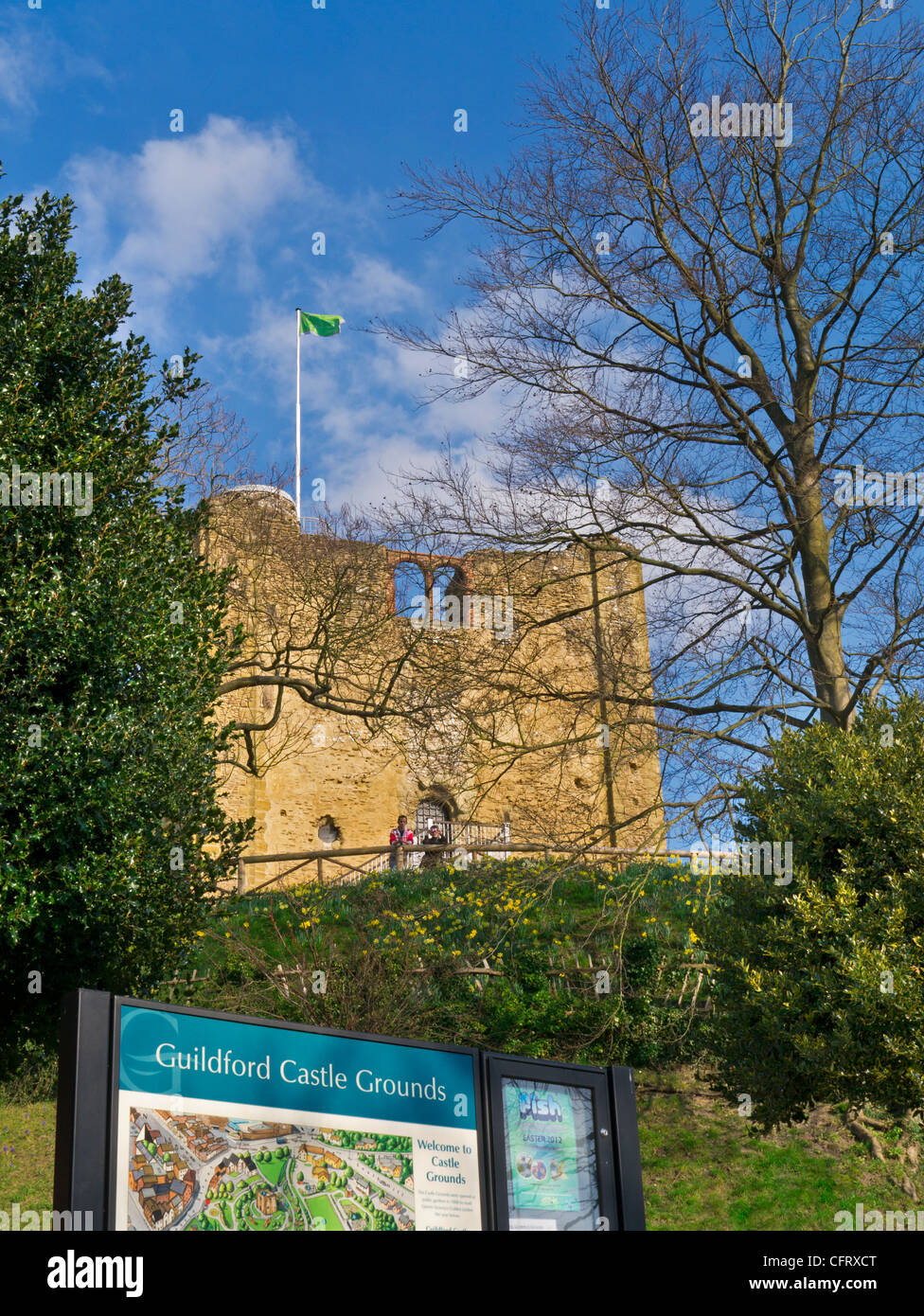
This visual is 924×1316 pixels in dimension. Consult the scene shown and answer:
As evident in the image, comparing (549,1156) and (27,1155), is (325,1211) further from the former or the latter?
(27,1155)

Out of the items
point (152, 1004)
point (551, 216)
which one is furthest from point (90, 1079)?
point (551, 216)

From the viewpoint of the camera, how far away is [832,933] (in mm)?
7625

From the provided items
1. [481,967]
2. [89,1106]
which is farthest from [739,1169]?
[89,1106]

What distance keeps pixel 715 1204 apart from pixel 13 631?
7.63m

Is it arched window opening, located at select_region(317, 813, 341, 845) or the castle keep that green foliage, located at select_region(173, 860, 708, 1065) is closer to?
the castle keep

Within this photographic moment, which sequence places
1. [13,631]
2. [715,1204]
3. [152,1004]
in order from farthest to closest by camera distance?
[715,1204]
[13,631]
[152,1004]

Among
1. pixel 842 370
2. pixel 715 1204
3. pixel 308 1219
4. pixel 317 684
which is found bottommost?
pixel 715 1204

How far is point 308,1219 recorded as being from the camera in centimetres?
370

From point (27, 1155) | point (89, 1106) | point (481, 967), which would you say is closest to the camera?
point (89, 1106)

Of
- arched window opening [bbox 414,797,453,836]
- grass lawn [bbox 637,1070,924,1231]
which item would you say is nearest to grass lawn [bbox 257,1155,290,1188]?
grass lawn [bbox 637,1070,924,1231]

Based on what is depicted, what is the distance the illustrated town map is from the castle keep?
5.34 metres

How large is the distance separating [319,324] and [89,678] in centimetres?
1918

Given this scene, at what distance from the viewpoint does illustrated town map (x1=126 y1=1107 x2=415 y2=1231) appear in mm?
3363
